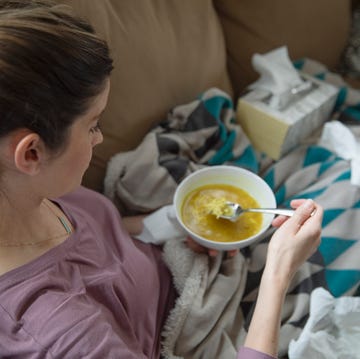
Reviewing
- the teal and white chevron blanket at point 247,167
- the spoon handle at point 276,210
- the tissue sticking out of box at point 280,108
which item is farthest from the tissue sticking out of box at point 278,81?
the spoon handle at point 276,210

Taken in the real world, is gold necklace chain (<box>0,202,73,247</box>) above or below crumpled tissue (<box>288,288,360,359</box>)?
above

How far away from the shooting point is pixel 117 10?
101 cm

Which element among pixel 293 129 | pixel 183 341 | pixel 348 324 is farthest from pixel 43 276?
pixel 293 129

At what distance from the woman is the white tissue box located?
0.43 meters

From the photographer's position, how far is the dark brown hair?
21.4 inches

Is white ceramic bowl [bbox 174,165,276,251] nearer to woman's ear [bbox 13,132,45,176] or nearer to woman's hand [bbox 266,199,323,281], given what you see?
woman's hand [bbox 266,199,323,281]

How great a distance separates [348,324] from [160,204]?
1.58 feet

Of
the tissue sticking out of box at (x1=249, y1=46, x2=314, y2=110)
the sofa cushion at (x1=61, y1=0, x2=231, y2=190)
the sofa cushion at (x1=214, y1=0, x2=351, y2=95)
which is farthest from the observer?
the sofa cushion at (x1=214, y1=0, x2=351, y2=95)

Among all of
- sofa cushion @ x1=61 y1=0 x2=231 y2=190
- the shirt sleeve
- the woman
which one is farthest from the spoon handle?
sofa cushion @ x1=61 y1=0 x2=231 y2=190

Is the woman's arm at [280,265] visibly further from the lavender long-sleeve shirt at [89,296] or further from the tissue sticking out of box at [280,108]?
the tissue sticking out of box at [280,108]

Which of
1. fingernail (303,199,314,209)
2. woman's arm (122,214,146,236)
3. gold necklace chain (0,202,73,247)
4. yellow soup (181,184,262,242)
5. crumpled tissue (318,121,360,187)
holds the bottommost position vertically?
woman's arm (122,214,146,236)

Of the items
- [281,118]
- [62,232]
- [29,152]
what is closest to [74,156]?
[29,152]

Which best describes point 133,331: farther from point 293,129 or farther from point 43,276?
point 293,129

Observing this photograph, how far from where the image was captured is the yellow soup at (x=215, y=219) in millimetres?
906
